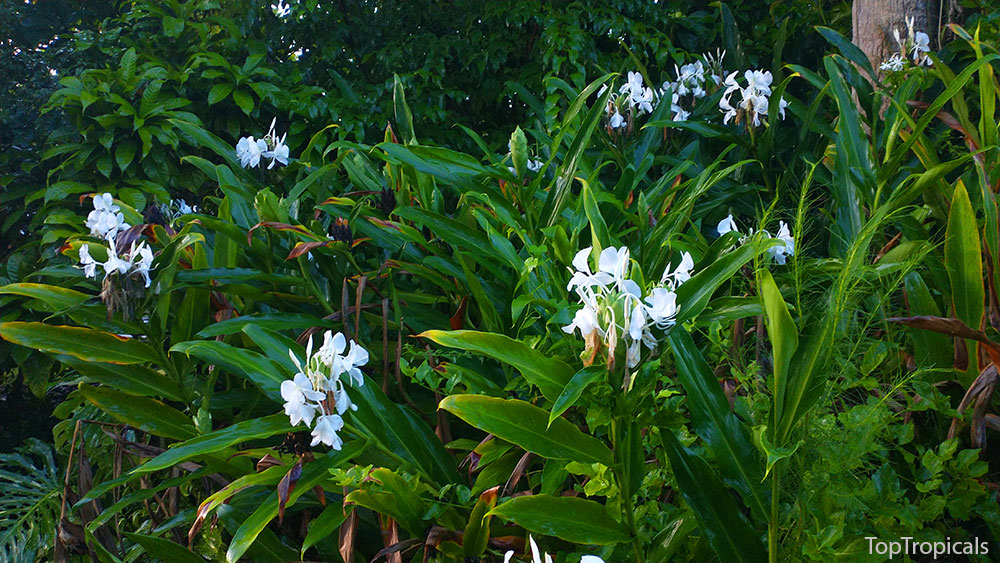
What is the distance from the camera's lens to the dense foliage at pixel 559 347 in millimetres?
1204

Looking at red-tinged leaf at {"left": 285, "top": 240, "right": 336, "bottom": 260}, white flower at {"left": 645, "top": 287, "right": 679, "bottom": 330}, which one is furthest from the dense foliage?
red-tinged leaf at {"left": 285, "top": 240, "right": 336, "bottom": 260}

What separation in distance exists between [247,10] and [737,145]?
121 inches

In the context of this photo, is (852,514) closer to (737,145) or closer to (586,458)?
(586,458)

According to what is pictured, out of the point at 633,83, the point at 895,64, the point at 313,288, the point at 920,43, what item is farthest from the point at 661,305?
the point at 920,43

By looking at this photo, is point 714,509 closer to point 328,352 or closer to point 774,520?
point 774,520

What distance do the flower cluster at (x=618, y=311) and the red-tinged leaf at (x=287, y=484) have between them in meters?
0.56

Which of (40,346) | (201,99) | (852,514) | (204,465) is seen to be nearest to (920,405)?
(852,514)

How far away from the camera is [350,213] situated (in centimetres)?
198

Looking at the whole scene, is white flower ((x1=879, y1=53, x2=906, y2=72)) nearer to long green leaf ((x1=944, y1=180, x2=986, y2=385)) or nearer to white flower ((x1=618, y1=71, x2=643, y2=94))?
white flower ((x1=618, y1=71, x2=643, y2=94))

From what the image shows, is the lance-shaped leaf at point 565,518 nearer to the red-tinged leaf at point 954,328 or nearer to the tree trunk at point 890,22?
the red-tinged leaf at point 954,328

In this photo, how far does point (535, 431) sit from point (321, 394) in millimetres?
362

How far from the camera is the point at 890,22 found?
286 centimetres

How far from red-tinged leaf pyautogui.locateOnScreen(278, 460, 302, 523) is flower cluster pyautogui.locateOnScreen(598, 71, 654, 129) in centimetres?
171

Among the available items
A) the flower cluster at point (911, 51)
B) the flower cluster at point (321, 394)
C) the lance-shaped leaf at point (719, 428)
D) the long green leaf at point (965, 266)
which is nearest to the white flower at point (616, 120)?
Answer: the flower cluster at point (911, 51)
